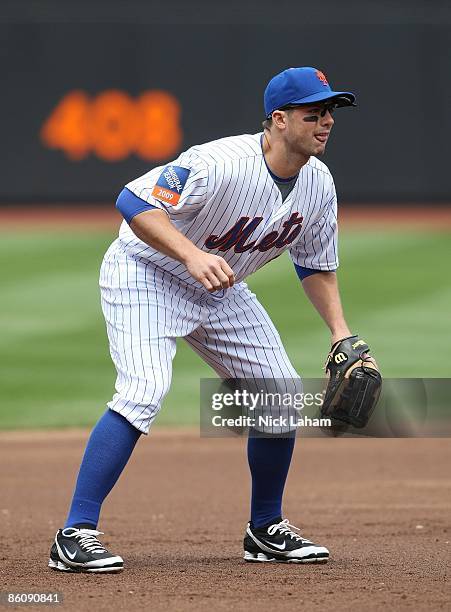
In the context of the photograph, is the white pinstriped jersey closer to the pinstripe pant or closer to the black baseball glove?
the pinstripe pant

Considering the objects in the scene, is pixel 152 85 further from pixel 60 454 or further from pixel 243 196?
pixel 243 196

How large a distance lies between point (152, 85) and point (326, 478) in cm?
1271

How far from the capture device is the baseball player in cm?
408

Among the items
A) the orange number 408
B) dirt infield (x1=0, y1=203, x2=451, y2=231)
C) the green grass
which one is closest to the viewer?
the green grass

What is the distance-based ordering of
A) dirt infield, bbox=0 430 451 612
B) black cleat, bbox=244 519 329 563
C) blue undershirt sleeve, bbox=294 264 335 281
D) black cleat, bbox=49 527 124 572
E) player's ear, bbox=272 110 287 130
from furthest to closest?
1. blue undershirt sleeve, bbox=294 264 335 281
2. black cleat, bbox=244 519 329 563
3. player's ear, bbox=272 110 287 130
4. black cleat, bbox=49 527 124 572
5. dirt infield, bbox=0 430 451 612

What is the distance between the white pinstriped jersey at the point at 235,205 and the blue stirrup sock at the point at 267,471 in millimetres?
605

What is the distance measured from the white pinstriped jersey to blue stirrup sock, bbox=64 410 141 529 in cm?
57

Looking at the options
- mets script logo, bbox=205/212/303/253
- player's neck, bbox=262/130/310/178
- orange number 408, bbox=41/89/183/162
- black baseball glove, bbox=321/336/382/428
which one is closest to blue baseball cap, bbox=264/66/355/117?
player's neck, bbox=262/130/310/178

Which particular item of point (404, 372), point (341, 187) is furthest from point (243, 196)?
point (341, 187)

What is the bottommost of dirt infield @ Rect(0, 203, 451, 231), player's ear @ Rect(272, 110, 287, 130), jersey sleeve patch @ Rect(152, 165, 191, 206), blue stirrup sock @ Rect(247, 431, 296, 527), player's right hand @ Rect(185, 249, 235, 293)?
blue stirrup sock @ Rect(247, 431, 296, 527)

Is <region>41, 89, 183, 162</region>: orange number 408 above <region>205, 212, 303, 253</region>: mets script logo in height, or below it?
above

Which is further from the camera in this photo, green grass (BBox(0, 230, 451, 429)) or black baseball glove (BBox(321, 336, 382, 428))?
green grass (BBox(0, 230, 451, 429))

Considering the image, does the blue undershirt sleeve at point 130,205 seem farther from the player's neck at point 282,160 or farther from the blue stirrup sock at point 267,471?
the blue stirrup sock at point 267,471

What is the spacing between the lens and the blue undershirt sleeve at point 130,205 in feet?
13.4
